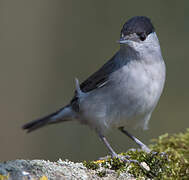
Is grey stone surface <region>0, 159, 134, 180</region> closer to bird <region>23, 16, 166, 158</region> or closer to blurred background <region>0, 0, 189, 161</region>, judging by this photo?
bird <region>23, 16, 166, 158</region>

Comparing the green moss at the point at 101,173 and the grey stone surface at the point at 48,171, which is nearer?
the grey stone surface at the point at 48,171

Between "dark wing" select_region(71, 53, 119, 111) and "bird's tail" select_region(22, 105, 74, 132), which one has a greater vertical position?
"dark wing" select_region(71, 53, 119, 111)

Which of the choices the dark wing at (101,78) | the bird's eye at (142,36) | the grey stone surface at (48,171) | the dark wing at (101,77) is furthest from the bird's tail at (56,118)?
the grey stone surface at (48,171)

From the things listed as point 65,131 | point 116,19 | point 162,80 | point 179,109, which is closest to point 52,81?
point 65,131

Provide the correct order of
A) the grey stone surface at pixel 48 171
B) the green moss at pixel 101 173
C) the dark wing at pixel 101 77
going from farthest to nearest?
the dark wing at pixel 101 77 → the green moss at pixel 101 173 → the grey stone surface at pixel 48 171

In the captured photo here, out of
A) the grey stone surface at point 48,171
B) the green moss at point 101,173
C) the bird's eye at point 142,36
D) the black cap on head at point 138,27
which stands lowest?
the green moss at point 101,173

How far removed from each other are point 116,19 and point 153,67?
587 cm

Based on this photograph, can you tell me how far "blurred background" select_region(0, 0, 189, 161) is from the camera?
29.0 feet

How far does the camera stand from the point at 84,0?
1040cm

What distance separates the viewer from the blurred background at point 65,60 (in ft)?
29.0

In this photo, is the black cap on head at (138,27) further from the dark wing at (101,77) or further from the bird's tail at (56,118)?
the bird's tail at (56,118)

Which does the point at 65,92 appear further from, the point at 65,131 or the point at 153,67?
the point at 153,67

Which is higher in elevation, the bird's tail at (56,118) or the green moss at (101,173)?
the green moss at (101,173)

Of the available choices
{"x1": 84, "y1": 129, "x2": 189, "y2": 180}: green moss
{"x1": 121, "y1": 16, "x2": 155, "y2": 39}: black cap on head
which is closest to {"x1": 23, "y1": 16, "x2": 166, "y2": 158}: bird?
{"x1": 121, "y1": 16, "x2": 155, "y2": 39}: black cap on head
